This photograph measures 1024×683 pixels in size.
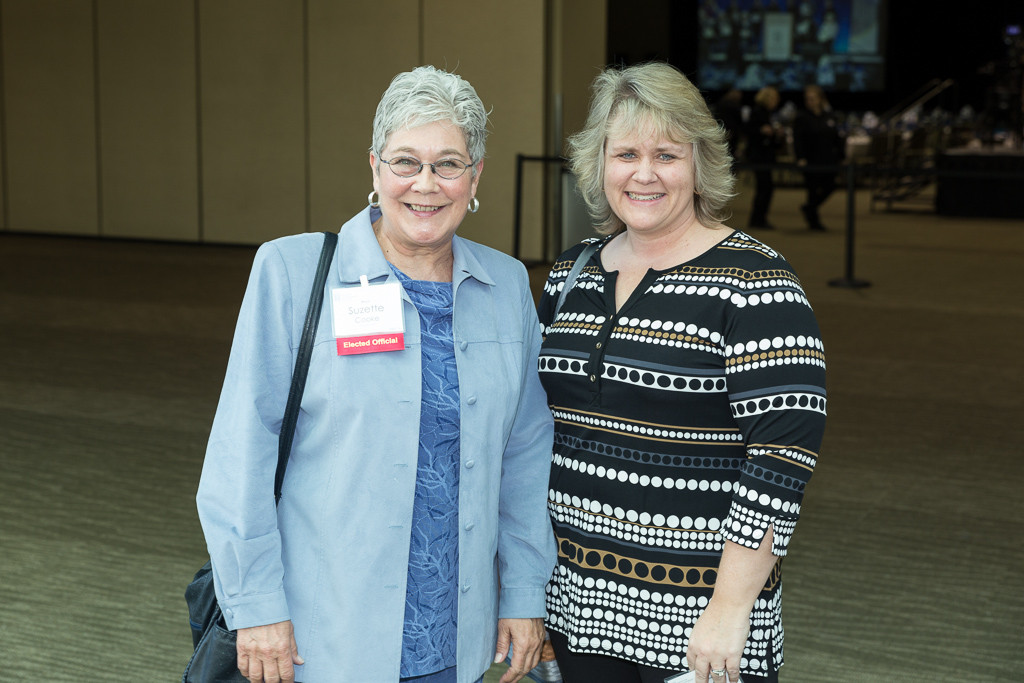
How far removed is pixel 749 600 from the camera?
1.81 meters

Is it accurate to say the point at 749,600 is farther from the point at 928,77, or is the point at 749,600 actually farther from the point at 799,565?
the point at 928,77

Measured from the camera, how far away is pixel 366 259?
1869mm

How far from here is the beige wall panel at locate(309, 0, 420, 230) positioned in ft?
38.4

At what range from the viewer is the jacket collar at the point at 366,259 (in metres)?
1.85

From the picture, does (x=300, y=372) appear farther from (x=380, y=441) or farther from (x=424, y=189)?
(x=424, y=189)

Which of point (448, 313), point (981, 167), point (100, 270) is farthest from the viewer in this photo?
point (981, 167)

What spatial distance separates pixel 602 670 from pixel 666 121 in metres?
1.00

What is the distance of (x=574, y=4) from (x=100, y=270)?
5.45 metres

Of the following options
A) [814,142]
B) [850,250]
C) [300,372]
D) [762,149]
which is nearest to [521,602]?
[300,372]

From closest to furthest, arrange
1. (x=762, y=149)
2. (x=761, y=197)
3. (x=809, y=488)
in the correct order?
(x=809, y=488), (x=761, y=197), (x=762, y=149)

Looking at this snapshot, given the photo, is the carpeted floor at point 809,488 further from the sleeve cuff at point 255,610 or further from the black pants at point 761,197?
the black pants at point 761,197

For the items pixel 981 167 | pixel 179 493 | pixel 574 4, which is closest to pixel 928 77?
pixel 981 167

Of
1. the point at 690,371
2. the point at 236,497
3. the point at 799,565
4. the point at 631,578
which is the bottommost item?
the point at 799,565

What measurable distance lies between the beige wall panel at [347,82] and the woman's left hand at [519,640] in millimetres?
10053
